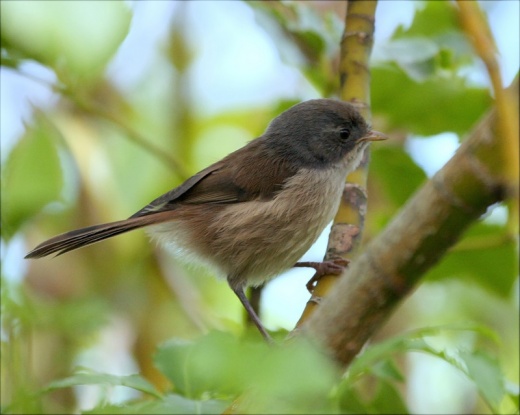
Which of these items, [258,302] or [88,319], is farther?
[258,302]

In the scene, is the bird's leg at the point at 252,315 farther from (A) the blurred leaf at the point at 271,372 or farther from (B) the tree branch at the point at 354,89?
(A) the blurred leaf at the point at 271,372

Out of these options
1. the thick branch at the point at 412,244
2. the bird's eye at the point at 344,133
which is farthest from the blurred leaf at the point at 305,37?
the thick branch at the point at 412,244

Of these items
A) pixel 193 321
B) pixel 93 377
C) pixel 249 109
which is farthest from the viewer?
pixel 249 109

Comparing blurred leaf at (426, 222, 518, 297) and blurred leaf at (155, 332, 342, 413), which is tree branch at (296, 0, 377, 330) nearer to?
blurred leaf at (426, 222, 518, 297)

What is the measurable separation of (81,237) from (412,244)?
7.16 ft

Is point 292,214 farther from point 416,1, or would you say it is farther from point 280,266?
point 416,1

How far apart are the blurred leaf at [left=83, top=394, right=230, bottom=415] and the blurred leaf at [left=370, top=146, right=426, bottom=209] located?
1.53 m

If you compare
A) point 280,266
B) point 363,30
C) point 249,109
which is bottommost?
point 280,266

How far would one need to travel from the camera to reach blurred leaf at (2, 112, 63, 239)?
8.05 feet

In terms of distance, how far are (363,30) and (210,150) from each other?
76.9 inches

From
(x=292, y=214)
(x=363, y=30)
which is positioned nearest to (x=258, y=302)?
(x=292, y=214)

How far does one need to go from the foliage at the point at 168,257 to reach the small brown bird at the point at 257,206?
0.60 ft

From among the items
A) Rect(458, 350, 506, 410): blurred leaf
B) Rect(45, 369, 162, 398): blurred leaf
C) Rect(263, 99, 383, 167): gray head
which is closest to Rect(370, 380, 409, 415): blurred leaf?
Rect(458, 350, 506, 410): blurred leaf

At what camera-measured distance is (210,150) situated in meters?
4.83
